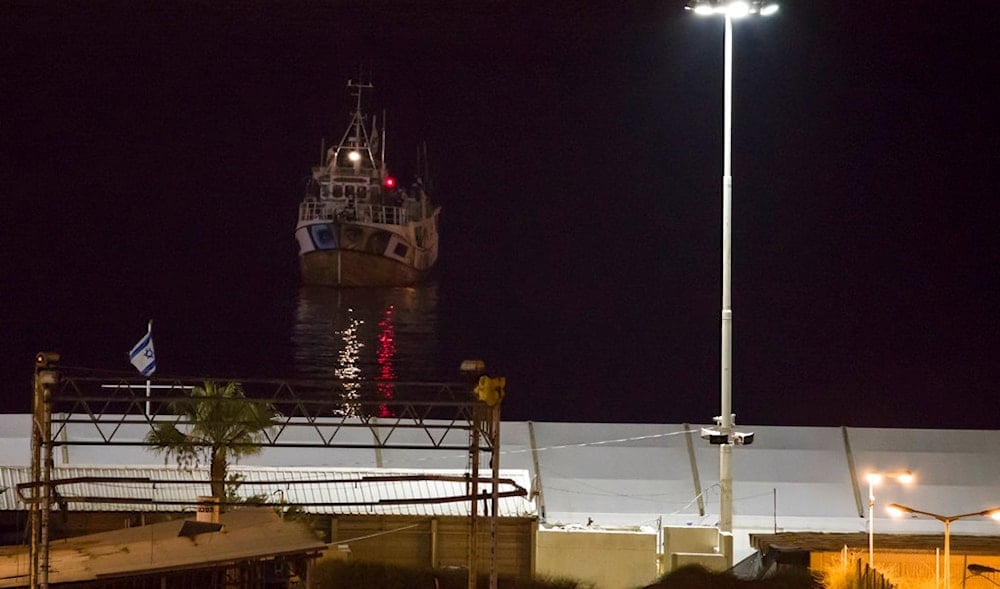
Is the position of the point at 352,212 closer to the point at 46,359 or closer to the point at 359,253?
the point at 359,253

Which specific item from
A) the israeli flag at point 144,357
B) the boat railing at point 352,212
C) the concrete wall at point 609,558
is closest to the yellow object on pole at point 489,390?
the concrete wall at point 609,558

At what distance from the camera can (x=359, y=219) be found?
75.8 metres

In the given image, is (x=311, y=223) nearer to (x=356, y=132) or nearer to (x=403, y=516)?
(x=356, y=132)

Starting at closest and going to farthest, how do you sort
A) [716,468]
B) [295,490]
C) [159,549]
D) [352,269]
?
[159,549], [295,490], [716,468], [352,269]

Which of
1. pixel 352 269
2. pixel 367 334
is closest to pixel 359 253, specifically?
pixel 352 269

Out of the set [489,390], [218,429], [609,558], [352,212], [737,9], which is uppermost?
[352,212]

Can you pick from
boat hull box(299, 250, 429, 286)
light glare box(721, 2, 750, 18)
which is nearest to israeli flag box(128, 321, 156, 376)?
light glare box(721, 2, 750, 18)

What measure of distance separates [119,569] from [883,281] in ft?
307

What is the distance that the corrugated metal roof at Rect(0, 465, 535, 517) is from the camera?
20250 mm

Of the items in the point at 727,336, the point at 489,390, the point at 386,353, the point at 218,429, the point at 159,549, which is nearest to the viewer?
the point at 489,390

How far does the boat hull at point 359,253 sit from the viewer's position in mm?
76188

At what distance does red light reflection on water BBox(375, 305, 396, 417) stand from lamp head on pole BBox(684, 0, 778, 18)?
128ft

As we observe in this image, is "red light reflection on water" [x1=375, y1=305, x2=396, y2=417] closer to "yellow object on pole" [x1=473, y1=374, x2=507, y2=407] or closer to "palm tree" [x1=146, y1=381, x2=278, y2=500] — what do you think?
"palm tree" [x1=146, y1=381, x2=278, y2=500]

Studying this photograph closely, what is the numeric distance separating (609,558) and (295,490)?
529 centimetres
